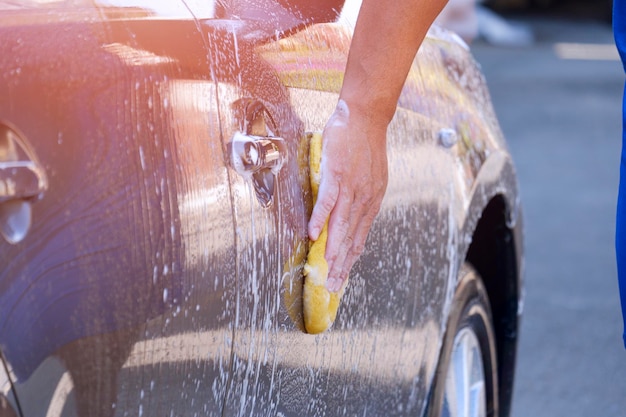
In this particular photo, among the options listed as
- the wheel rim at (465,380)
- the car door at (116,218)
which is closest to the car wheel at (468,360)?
the wheel rim at (465,380)

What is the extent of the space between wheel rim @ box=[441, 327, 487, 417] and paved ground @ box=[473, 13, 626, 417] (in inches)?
44.1

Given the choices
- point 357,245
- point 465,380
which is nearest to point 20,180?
point 357,245

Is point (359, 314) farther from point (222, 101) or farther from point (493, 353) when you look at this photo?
point (493, 353)

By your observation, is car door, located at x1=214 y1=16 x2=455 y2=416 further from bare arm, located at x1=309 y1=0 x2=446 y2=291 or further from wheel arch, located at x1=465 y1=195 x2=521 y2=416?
wheel arch, located at x1=465 y1=195 x2=521 y2=416

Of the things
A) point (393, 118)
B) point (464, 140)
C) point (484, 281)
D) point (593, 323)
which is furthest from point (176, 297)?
point (593, 323)

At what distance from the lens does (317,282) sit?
1.74m

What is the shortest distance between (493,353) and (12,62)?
216 cm

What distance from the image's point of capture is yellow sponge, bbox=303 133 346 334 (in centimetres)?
173

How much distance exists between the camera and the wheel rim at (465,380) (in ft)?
8.73

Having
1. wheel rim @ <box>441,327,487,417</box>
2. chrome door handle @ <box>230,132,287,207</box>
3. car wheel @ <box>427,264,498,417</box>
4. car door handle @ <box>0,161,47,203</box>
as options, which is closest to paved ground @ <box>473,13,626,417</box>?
car wheel @ <box>427,264,498,417</box>

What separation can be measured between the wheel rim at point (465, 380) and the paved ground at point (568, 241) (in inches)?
44.1

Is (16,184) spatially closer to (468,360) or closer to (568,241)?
(468,360)

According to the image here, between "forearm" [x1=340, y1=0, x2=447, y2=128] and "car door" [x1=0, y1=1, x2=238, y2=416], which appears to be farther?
"forearm" [x1=340, y1=0, x2=447, y2=128]

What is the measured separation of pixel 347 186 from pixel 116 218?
593mm
